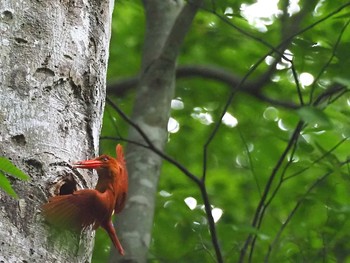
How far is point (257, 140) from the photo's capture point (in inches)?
193

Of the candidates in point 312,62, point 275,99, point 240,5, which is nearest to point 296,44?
point 312,62

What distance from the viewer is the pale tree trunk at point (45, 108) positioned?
178cm

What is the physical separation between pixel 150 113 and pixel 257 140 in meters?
0.72

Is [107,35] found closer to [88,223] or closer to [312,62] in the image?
[88,223]

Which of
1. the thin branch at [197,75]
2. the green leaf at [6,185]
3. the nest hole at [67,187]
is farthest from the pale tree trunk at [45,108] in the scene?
the thin branch at [197,75]

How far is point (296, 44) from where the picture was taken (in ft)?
12.2

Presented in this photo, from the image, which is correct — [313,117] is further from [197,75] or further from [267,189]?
[197,75]

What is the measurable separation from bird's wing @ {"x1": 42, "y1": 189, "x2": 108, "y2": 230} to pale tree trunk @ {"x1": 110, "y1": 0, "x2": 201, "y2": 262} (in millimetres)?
2101

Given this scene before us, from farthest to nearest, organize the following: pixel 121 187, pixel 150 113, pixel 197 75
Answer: pixel 197 75, pixel 150 113, pixel 121 187

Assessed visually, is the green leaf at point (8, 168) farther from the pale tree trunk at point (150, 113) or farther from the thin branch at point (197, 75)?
the thin branch at point (197, 75)

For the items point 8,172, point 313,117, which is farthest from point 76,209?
point 313,117

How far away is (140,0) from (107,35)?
3456mm

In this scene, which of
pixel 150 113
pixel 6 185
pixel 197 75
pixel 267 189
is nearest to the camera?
pixel 6 185

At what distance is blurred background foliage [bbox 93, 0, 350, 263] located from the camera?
151 inches
